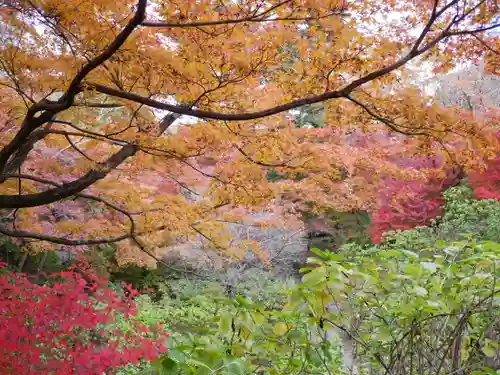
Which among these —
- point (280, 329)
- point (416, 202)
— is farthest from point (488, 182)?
point (280, 329)

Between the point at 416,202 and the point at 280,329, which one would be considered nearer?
the point at 280,329

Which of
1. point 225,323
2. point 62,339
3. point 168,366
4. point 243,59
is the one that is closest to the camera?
point 168,366

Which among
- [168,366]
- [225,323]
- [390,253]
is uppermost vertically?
[390,253]

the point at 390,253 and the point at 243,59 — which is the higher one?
the point at 243,59

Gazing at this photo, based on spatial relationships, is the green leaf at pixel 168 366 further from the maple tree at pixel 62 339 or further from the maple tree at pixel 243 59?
the maple tree at pixel 62 339

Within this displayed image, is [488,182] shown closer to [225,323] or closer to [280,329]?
[280,329]

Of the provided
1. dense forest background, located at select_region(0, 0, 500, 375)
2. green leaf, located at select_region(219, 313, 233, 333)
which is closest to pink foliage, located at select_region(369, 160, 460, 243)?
dense forest background, located at select_region(0, 0, 500, 375)

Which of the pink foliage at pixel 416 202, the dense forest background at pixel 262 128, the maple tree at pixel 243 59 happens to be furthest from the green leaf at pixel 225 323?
the pink foliage at pixel 416 202

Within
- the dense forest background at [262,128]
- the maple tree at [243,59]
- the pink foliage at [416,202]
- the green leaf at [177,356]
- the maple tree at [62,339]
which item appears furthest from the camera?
the pink foliage at [416,202]

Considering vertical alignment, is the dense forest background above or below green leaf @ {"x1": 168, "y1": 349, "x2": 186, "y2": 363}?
above

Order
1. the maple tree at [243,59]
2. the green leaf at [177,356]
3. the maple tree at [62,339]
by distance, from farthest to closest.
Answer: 1. the maple tree at [62,339]
2. the maple tree at [243,59]
3. the green leaf at [177,356]

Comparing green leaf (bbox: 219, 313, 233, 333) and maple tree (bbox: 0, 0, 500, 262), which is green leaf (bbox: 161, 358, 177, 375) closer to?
green leaf (bbox: 219, 313, 233, 333)

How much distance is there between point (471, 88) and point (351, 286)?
9747 millimetres

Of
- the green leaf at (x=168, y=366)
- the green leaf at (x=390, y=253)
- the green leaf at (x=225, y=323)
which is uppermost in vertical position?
the green leaf at (x=390, y=253)
